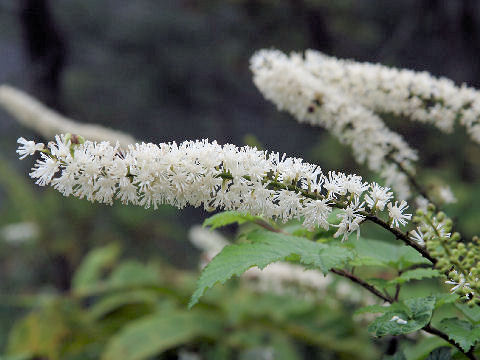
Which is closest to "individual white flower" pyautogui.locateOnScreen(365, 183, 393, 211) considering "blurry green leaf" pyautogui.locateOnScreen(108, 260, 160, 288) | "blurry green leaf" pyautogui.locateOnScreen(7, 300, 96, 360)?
"blurry green leaf" pyautogui.locateOnScreen(7, 300, 96, 360)

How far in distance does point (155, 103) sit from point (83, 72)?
3.16 ft

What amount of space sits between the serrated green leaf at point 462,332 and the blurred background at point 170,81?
2581 mm

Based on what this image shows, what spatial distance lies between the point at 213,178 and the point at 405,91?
0.80 meters

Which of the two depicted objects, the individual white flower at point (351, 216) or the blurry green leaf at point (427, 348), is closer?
the individual white flower at point (351, 216)

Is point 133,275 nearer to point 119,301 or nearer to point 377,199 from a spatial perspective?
point 119,301

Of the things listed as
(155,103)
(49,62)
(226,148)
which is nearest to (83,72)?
(155,103)

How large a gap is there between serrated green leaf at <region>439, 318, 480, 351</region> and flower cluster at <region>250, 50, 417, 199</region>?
628mm

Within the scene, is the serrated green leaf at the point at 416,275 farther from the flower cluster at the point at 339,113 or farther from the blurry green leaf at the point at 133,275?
the blurry green leaf at the point at 133,275

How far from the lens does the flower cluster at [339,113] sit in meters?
1.32

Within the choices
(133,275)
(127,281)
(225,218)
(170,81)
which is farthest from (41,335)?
(170,81)

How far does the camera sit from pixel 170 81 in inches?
251

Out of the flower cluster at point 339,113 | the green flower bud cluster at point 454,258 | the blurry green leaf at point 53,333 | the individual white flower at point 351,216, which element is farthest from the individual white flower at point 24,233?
the green flower bud cluster at point 454,258

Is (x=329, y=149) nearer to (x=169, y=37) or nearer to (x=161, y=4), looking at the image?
(x=169, y=37)

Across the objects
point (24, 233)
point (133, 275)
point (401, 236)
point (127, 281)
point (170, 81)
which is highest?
point (170, 81)
